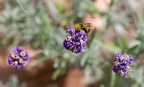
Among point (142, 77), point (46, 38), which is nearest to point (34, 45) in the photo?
point (46, 38)

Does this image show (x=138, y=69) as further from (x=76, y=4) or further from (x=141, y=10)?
(x=141, y=10)

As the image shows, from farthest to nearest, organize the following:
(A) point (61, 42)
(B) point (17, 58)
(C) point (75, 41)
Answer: (A) point (61, 42) < (B) point (17, 58) < (C) point (75, 41)

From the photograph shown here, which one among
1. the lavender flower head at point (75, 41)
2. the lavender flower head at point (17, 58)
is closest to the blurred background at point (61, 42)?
the lavender flower head at point (17, 58)

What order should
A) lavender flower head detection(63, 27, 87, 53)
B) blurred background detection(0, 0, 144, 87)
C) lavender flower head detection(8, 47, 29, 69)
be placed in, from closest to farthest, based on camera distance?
lavender flower head detection(63, 27, 87, 53) < lavender flower head detection(8, 47, 29, 69) < blurred background detection(0, 0, 144, 87)

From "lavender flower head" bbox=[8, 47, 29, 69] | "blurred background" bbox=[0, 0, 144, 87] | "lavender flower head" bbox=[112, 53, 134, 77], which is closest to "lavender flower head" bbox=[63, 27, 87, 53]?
"lavender flower head" bbox=[112, 53, 134, 77]

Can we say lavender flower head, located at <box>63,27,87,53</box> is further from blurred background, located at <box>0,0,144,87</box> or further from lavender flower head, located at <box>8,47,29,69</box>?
blurred background, located at <box>0,0,144,87</box>

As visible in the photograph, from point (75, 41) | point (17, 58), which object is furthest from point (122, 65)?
point (17, 58)

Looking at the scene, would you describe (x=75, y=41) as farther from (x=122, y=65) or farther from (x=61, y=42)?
(x=61, y=42)

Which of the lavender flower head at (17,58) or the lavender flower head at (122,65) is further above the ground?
the lavender flower head at (17,58)

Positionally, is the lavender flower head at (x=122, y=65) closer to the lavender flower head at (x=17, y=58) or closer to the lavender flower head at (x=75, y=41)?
the lavender flower head at (x=75, y=41)
